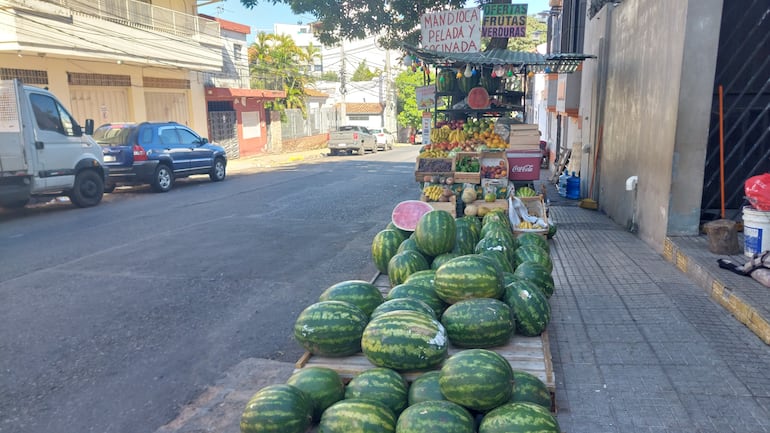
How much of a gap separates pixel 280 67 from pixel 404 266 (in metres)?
29.0

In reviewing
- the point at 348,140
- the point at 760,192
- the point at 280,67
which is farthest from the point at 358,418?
the point at 280,67

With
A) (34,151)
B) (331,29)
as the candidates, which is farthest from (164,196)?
(331,29)

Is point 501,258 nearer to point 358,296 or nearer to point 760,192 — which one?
point 358,296

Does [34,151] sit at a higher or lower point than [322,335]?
higher

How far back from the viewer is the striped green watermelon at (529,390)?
2.93 m

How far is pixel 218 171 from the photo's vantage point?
59.1ft

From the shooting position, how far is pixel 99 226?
33.6 feet

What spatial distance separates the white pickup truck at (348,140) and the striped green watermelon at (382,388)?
91.4ft

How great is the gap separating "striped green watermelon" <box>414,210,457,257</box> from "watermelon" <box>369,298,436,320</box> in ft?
4.04

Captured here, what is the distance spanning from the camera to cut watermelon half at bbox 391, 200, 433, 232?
5.80 m

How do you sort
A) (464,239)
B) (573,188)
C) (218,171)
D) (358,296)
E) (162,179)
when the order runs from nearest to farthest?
(358,296) < (464,239) < (573,188) < (162,179) < (218,171)

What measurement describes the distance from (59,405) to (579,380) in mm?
3699

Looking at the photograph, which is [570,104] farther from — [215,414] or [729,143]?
[215,414]

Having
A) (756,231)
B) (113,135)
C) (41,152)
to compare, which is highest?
(113,135)
